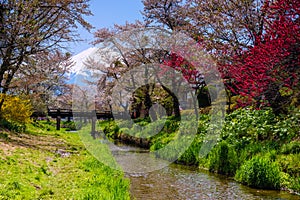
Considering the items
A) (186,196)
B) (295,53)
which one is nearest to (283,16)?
(295,53)

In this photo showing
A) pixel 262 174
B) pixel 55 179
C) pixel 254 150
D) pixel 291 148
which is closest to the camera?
pixel 55 179

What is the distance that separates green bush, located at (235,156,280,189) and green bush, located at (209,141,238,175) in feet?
4.23

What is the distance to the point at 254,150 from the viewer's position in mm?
9695

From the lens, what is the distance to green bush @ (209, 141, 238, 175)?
991 centimetres

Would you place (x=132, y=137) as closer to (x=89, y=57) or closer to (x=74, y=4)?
(x=74, y=4)

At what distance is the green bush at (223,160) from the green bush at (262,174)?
129 cm

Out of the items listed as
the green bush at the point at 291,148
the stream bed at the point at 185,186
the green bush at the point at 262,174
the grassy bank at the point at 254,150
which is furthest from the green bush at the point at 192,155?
the green bush at the point at 291,148

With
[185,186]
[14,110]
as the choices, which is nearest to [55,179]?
[185,186]

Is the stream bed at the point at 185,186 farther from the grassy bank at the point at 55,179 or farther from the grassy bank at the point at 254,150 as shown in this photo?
the grassy bank at the point at 55,179

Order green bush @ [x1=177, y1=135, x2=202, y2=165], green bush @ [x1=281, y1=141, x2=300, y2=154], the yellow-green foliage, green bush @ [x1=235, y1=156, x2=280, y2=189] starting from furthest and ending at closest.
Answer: the yellow-green foliage, green bush @ [x1=177, y1=135, x2=202, y2=165], green bush @ [x1=281, y1=141, x2=300, y2=154], green bush @ [x1=235, y1=156, x2=280, y2=189]

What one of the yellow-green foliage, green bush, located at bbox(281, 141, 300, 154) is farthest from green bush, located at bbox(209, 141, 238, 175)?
the yellow-green foliage

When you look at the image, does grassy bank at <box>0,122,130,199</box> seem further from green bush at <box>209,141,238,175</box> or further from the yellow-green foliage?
the yellow-green foliage

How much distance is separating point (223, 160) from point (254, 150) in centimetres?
112

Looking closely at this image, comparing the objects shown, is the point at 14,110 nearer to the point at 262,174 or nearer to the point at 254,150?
the point at 254,150
